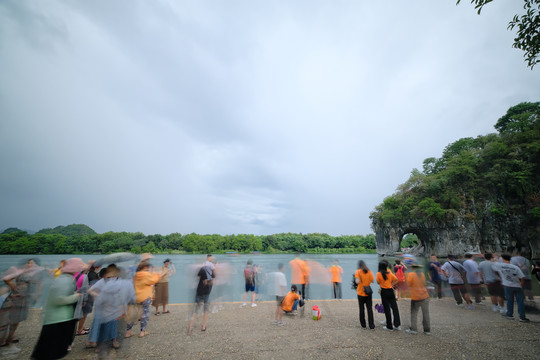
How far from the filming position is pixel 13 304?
470 cm

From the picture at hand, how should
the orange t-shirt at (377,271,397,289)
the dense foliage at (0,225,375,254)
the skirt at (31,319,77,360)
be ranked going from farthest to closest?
the dense foliage at (0,225,375,254), the orange t-shirt at (377,271,397,289), the skirt at (31,319,77,360)

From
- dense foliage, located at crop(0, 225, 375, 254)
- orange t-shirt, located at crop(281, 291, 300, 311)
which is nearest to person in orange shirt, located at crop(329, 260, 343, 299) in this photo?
orange t-shirt, located at crop(281, 291, 300, 311)

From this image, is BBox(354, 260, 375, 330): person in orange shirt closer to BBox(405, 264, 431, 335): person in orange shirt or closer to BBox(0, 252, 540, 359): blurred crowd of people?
BBox(0, 252, 540, 359): blurred crowd of people

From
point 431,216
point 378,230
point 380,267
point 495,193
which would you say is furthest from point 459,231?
point 380,267

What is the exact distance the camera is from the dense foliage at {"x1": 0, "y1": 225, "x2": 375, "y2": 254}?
79812mm

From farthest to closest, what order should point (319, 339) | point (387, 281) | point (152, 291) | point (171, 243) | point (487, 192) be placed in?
point (171, 243) → point (487, 192) → point (152, 291) → point (387, 281) → point (319, 339)

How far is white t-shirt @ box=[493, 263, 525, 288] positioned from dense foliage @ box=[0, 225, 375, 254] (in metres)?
93.1

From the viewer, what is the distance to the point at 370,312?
19.6 ft

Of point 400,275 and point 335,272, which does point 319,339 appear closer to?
point 335,272

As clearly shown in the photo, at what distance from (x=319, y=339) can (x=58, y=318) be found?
210 inches

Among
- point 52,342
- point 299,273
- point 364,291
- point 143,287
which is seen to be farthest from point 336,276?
point 52,342

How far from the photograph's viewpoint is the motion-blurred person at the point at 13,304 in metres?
4.65

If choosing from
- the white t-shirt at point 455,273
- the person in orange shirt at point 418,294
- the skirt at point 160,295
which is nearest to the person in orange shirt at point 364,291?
the person in orange shirt at point 418,294

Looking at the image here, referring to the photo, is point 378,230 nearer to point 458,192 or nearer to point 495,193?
point 458,192
